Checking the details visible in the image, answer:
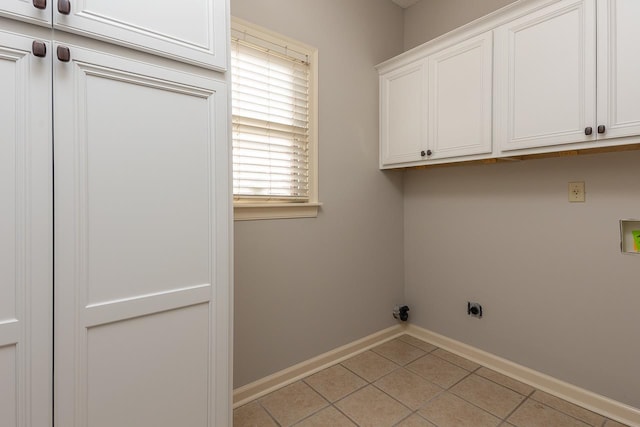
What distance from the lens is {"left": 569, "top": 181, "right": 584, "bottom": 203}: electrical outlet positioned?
181 cm

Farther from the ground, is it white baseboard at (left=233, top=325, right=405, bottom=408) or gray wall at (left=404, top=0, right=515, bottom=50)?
gray wall at (left=404, top=0, right=515, bottom=50)

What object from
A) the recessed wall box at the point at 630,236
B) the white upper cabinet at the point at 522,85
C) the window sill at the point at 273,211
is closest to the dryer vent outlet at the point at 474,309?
the recessed wall box at the point at 630,236

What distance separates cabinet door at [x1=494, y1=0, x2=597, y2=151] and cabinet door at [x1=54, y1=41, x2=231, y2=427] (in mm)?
1538

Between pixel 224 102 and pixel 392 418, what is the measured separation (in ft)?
5.76

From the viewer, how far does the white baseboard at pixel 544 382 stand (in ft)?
5.54

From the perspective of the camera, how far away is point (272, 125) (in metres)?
1.97

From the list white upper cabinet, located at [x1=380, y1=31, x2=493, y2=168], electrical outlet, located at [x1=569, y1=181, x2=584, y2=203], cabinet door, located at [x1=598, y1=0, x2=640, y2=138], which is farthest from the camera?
white upper cabinet, located at [x1=380, y1=31, x2=493, y2=168]

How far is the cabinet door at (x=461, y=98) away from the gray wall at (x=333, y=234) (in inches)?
19.5

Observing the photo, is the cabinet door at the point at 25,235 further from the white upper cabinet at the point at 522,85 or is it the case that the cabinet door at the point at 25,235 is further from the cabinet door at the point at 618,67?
the cabinet door at the point at 618,67

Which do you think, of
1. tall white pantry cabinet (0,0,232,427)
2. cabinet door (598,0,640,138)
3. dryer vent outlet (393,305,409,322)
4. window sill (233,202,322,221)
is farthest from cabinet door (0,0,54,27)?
dryer vent outlet (393,305,409,322)

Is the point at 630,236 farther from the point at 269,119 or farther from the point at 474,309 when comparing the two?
the point at 269,119

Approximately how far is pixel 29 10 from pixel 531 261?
101 inches

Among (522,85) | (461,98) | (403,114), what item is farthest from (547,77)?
(403,114)

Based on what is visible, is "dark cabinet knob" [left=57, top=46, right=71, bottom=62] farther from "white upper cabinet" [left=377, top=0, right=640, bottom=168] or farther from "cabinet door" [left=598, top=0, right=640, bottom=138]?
"cabinet door" [left=598, top=0, right=640, bottom=138]
